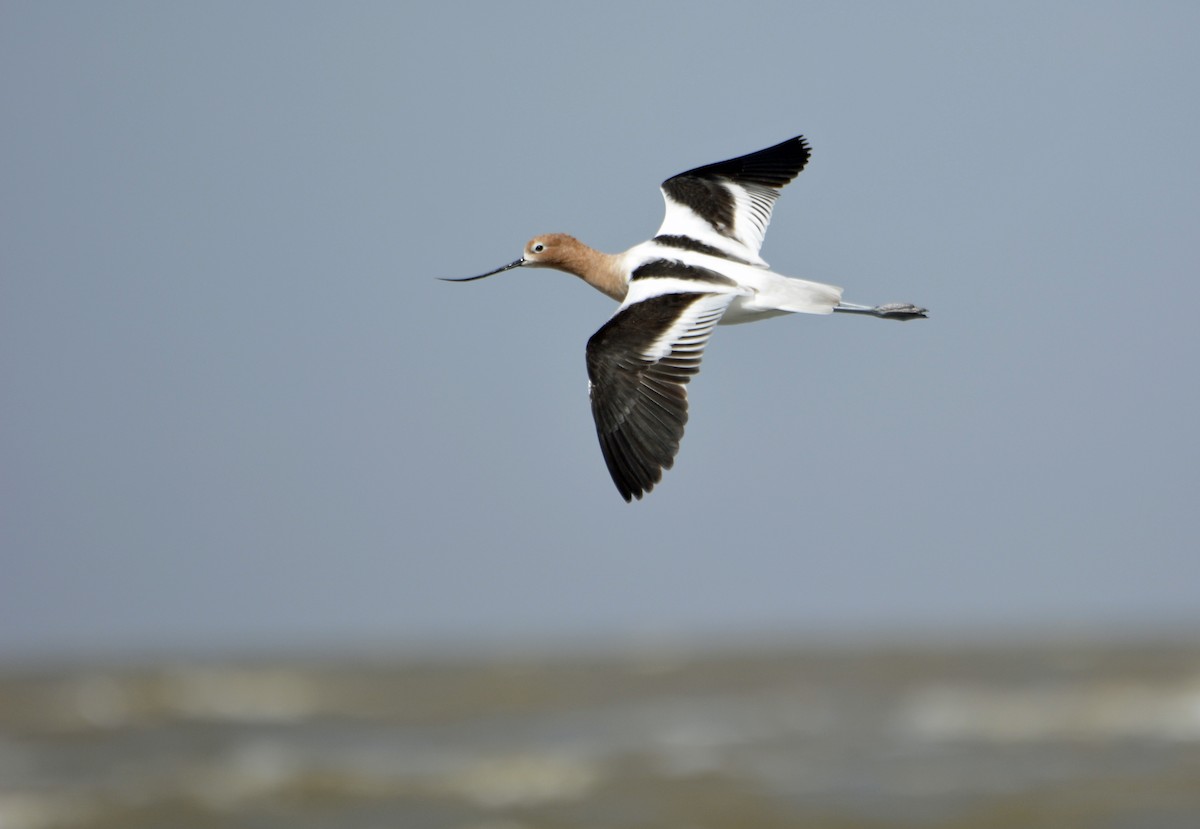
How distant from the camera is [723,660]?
37312 mm

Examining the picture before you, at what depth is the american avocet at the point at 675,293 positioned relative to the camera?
8.78 m

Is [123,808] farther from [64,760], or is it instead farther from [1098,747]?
[1098,747]

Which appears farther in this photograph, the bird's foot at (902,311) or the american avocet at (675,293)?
the bird's foot at (902,311)

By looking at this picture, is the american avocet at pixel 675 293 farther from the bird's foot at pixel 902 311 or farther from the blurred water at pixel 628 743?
the blurred water at pixel 628 743

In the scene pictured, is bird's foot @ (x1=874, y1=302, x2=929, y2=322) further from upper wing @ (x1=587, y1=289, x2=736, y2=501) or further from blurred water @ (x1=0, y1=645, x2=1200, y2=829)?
blurred water @ (x1=0, y1=645, x2=1200, y2=829)

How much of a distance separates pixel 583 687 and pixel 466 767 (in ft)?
27.3

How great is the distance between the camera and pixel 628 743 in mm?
26516

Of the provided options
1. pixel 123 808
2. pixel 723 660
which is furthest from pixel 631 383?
pixel 723 660

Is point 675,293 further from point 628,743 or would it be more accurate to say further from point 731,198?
point 628,743

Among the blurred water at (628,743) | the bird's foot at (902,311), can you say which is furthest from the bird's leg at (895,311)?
the blurred water at (628,743)

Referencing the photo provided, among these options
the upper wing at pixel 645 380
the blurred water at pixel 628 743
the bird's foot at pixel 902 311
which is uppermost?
the blurred water at pixel 628 743

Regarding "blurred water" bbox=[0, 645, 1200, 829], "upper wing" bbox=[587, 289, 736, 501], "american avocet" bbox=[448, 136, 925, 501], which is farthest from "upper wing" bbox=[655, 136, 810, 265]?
"blurred water" bbox=[0, 645, 1200, 829]

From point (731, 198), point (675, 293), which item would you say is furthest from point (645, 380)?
point (731, 198)

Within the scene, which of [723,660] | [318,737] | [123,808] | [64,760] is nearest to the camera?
[123,808]
